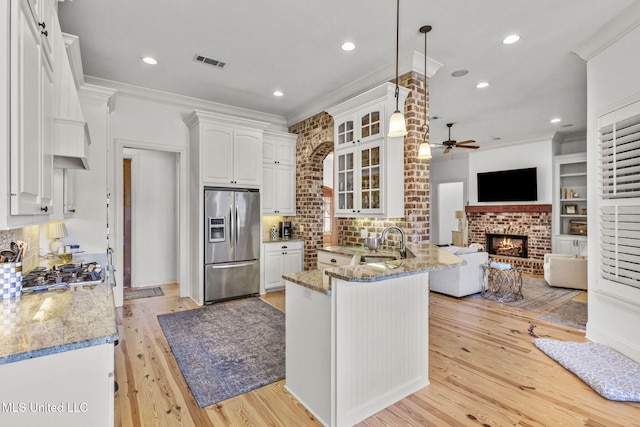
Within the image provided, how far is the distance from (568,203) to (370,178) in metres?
5.72

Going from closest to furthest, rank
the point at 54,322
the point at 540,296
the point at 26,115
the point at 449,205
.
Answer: the point at 26,115, the point at 54,322, the point at 540,296, the point at 449,205

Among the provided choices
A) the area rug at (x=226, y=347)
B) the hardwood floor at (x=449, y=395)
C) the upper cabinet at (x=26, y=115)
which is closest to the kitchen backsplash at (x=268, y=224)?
the area rug at (x=226, y=347)

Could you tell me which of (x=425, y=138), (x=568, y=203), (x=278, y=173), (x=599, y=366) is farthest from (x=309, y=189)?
(x=568, y=203)

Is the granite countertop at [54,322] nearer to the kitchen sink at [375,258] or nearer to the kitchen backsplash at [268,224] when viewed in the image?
the kitchen sink at [375,258]

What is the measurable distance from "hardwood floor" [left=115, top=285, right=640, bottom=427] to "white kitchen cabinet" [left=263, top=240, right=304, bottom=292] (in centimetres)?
197

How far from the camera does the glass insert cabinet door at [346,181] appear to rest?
4.26 metres

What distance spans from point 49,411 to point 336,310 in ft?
4.26

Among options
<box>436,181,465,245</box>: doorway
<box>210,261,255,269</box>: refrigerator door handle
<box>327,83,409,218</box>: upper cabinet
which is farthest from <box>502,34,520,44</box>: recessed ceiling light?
<box>436,181,465,245</box>: doorway

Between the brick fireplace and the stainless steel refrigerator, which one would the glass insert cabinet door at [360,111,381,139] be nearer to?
the stainless steel refrigerator

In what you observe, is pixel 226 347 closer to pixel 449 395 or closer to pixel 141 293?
pixel 449 395

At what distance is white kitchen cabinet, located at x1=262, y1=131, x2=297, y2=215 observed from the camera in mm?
5387

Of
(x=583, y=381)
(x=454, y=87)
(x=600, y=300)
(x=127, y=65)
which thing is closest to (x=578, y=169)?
(x=454, y=87)

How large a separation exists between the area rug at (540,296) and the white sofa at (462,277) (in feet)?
0.80

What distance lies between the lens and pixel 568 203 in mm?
7023
